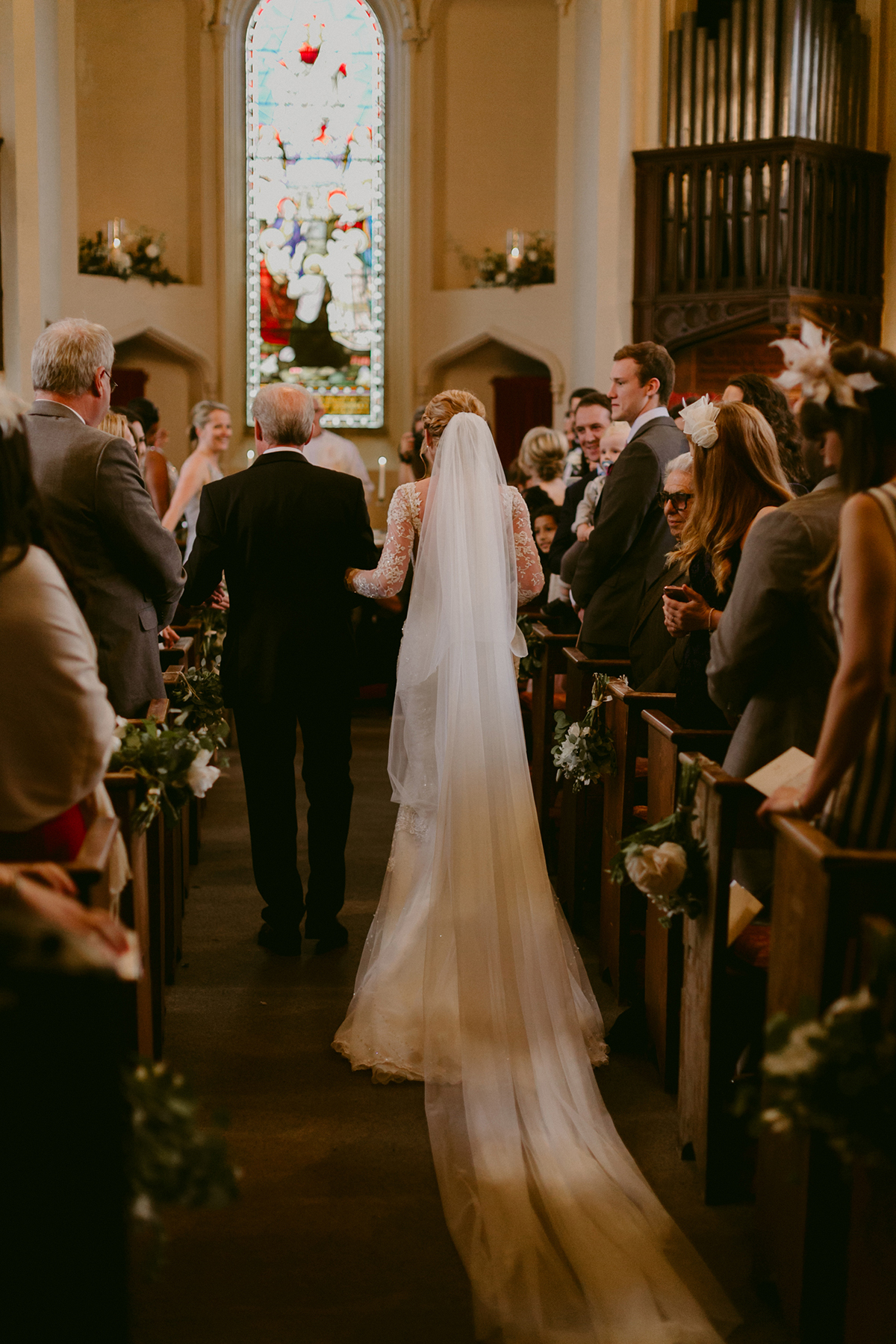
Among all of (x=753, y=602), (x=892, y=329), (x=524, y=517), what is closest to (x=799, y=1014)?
(x=753, y=602)

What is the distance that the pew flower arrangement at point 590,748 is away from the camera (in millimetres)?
3980

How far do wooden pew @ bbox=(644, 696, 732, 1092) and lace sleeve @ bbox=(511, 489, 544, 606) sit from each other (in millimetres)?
733

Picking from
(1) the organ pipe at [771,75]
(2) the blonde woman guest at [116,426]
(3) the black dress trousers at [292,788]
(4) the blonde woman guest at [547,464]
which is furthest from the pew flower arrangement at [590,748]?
(1) the organ pipe at [771,75]

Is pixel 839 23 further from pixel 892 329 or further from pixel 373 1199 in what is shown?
pixel 373 1199

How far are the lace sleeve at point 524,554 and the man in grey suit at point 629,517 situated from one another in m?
0.44

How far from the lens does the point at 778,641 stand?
2.71m

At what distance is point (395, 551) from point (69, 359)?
1119mm

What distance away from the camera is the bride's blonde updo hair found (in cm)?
389

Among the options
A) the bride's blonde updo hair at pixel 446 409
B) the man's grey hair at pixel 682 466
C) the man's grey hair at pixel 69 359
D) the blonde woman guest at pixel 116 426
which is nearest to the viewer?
the man's grey hair at pixel 69 359

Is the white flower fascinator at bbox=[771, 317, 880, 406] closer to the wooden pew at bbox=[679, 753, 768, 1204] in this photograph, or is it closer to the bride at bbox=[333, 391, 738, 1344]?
the wooden pew at bbox=[679, 753, 768, 1204]

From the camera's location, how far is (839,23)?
8914mm

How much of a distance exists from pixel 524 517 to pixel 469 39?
8.86 m

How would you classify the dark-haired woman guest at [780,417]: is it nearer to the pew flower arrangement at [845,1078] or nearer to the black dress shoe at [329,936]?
the black dress shoe at [329,936]

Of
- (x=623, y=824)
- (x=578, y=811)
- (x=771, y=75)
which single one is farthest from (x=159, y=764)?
(x=771, y=75)
